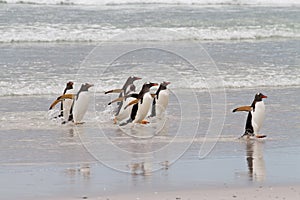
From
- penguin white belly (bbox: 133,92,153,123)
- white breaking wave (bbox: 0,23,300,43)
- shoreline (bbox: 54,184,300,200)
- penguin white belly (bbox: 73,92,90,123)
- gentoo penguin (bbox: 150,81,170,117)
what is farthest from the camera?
white breaking wave (bbox: 0,23,300,43)

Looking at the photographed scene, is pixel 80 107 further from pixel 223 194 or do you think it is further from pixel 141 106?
pixel 223 194

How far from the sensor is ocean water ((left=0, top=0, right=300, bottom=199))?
20.5 feet

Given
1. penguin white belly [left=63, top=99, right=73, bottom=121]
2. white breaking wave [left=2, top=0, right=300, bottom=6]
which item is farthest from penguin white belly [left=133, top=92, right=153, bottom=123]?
white breaking wave [left=2, top=0, right=300, bottom=6]

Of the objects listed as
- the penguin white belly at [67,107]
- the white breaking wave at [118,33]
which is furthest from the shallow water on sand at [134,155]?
the white breaking wave at [118,33]

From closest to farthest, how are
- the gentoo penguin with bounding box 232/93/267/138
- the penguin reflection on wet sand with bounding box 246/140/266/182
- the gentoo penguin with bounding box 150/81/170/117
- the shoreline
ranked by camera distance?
the shoreline → the penguin reflection on wet sand with bounding box 246/140/266/182 → the gentoo penguin with bounding box 232/93/267/138 → the gentoo penguin with bounding box 150/81/170/117

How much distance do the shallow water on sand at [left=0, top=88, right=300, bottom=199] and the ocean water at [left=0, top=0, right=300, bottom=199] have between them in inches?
0.5

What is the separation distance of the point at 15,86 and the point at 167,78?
8.86 feet

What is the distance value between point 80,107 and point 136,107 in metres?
0.70

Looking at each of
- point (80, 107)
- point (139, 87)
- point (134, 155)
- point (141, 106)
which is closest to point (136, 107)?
point (141, 106)

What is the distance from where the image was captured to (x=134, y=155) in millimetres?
7098

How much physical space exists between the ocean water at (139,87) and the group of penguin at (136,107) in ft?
0.62

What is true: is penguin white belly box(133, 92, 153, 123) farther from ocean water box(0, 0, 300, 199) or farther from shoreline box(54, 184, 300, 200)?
shoreline box(54, 184, 300, 200)

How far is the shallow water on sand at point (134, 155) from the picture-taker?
19.4ft

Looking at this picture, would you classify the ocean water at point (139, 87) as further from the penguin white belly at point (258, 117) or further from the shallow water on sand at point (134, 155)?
the penguin white belly at point (258, 117)
